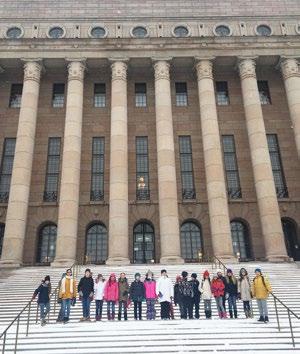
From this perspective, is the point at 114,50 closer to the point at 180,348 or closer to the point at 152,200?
the point at 152,200

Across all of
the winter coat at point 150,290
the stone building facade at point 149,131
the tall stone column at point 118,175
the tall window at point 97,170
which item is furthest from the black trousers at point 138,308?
the tall window at point 97,170

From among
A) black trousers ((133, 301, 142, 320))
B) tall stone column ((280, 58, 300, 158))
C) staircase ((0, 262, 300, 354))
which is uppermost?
tall stone column ((280, 58, 300, 158))

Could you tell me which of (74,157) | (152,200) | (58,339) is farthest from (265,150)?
(58,339)

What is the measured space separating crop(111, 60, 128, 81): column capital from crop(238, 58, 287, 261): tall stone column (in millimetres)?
9899

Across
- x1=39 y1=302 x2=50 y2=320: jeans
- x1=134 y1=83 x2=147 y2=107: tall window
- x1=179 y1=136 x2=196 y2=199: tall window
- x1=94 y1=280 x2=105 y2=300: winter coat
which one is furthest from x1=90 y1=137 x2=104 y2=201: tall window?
→ x1=39 y1=302 x2=50 y2=320: jeans

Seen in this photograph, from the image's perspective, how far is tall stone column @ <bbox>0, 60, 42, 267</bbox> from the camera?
2725 cm

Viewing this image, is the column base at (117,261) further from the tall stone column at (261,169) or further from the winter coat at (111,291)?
the winter coat at (111,291)

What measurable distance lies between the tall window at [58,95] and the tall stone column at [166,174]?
905cm

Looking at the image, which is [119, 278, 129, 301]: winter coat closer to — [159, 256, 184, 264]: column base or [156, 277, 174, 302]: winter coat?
A: [156, 277, 174, 302]: winter coat

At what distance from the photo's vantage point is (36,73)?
33312 millimetres

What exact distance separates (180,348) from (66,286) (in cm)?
507

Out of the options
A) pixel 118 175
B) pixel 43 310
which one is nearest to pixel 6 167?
pixel 118 175

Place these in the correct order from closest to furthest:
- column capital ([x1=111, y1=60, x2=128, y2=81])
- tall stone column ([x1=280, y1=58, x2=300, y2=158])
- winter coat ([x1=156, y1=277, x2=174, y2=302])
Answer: winter coat ([x1=156, y1=277, x2=174, y2=302])
tall stone column ([x1=280, y1=58, x2=300, y2=158])
column capital ([x1=111, y1=60, x2=128, y2=81])

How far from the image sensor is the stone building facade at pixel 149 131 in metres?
29.2
